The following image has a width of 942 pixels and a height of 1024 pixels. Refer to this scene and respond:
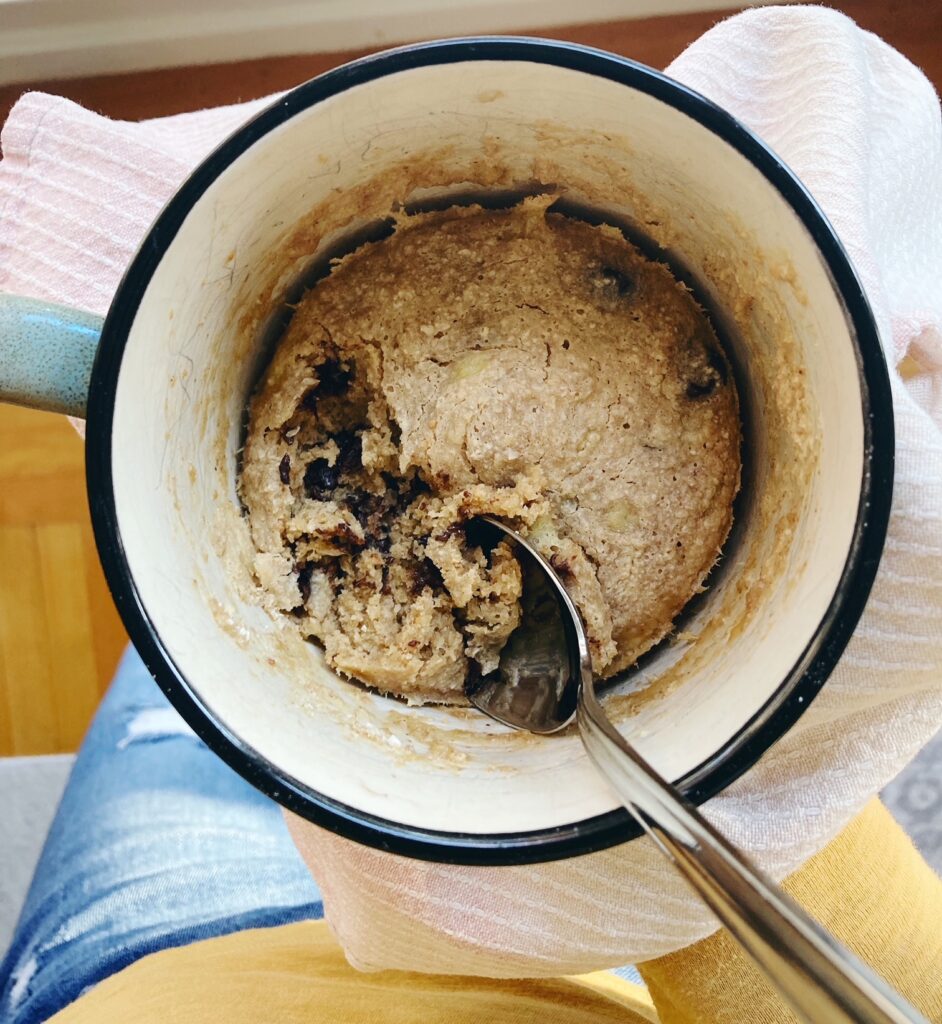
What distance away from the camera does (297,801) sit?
46 centimetres

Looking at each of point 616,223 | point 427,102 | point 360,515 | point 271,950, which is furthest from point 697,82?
point 271,950

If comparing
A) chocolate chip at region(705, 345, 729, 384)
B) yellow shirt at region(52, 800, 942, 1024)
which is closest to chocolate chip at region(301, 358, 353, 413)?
chocolate chip at region(705, 345, 729, 384)

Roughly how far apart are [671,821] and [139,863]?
899 mm

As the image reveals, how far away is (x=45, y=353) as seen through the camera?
456mm

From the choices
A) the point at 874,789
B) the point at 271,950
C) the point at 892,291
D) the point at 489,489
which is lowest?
the point at 271,950

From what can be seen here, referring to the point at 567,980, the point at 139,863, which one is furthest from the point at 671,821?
the point at 139,863

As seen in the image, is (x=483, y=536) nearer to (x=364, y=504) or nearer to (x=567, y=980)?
(x=364, y=504)

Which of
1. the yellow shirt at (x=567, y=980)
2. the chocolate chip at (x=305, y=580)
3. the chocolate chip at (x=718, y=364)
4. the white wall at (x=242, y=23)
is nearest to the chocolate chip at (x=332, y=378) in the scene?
the chocolate chip at (x=305, y=580)

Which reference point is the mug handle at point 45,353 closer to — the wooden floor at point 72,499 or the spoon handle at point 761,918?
the spoon handle at point 761,918

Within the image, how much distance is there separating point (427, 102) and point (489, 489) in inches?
8.7

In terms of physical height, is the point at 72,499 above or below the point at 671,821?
above

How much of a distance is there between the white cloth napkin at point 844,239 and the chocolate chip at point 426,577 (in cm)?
20

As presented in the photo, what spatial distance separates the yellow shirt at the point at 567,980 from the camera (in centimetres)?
74

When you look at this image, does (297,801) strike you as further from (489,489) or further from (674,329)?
(674,329)
